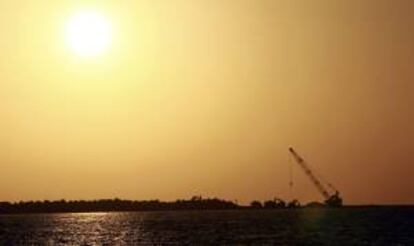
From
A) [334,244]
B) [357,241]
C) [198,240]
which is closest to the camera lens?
[334,244]

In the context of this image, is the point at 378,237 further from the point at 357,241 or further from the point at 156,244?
the point at 156,244

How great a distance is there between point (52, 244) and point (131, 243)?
13665 mm

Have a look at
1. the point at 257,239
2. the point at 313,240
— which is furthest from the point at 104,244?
the point at 313,240

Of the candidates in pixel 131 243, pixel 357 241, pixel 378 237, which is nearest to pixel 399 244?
pixel 357 241

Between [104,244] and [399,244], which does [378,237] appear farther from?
[104,244]

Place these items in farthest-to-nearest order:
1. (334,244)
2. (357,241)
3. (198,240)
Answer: (198,240), (357,241), (334,244)

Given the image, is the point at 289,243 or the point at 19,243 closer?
the point at 289,243

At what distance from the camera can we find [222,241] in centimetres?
13625

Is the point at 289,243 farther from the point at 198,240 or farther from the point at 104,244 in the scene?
the point at 104,244

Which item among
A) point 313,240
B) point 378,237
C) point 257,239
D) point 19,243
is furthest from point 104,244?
point 378,237

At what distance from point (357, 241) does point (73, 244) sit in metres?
47.5

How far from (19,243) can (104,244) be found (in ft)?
48.7

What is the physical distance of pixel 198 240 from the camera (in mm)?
141750

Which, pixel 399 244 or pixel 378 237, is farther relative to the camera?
pixel 378 237
